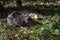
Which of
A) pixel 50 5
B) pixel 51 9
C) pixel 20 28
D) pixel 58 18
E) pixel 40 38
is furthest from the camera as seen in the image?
pixel 50 5

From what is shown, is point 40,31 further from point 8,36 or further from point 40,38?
point 8,36

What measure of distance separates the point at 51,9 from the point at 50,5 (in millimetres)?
862

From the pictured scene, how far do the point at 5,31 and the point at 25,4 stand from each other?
3531 millimetres

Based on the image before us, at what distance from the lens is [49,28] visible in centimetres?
654

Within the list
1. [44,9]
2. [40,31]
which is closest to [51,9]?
A: [44,9]

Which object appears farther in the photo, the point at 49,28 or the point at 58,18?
the point at 58,18

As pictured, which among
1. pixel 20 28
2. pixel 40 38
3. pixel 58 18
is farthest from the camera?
pixel 58 18

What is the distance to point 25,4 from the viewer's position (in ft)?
33.2

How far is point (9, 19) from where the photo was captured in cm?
732

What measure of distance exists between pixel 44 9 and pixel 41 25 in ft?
7.27

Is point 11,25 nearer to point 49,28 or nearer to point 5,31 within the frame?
point 5,31

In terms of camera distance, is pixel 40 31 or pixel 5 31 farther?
pixel 5 31

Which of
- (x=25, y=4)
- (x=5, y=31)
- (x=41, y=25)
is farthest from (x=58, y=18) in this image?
(x=25, y=4)

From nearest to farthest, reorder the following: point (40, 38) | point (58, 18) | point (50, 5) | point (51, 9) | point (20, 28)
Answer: point (40, 38), point (20, 28), point (58, 18), point (51, 9), point (50, 5)
